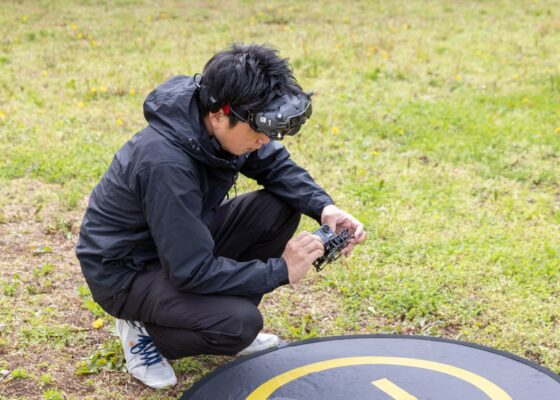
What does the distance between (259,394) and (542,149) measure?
13.1 feet

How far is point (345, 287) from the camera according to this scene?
469 centimetres

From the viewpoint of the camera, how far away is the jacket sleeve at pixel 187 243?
3184 mm

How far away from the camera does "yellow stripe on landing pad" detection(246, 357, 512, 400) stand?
11.4ft

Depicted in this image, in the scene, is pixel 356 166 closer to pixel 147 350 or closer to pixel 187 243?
pixel 147 350

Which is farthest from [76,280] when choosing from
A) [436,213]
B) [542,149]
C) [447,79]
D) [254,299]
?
[447,79]

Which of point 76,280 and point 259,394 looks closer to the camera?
point 259,394

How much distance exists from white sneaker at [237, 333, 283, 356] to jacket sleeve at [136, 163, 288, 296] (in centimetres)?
68

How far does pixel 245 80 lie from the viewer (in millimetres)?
3156

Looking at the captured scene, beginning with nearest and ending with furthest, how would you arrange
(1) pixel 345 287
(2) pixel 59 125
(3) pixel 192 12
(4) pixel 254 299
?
(4) pixel 254 299
(1) pixel 345 287
(2) pixel 59 125
(3) pixel 192 12

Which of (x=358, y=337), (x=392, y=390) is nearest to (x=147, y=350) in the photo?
(x=358, y=337)

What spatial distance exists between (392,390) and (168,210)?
1225 mm

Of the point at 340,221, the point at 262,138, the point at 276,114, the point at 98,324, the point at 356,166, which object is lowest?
the point at 98,324

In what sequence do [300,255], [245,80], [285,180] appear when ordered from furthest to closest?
[285,180]
[300,255]
[245,80]

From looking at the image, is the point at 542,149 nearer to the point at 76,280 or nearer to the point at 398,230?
the point at 398,230
